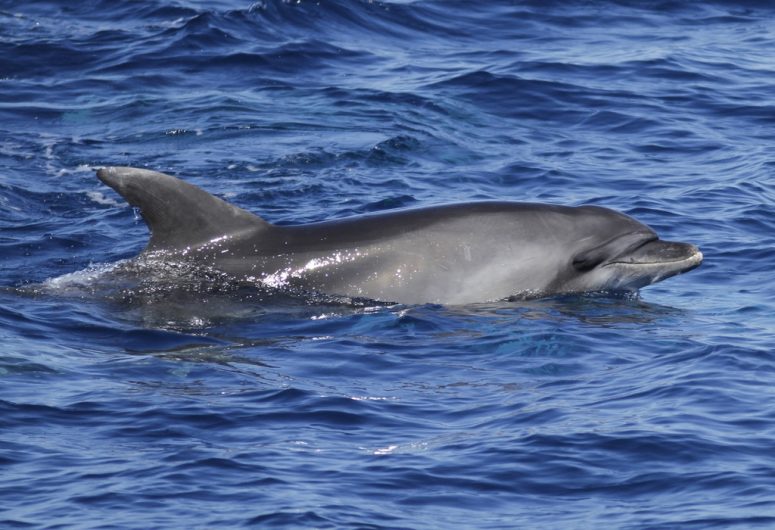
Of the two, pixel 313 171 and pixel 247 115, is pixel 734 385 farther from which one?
pixel 247 115

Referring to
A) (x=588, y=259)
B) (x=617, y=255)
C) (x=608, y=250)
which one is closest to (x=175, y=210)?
(x=588, y=259)

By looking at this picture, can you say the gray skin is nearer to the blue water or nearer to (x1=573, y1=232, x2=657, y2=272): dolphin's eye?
(x1=573, y1=232, x2=657, y2=272): dolphin's eye

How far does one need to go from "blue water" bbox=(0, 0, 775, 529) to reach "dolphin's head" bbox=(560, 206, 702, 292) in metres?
0.26

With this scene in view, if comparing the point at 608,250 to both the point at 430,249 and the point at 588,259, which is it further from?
the point at 430,249

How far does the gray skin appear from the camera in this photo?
14.9 meters

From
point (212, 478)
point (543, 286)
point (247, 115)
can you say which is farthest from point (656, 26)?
point (212, 478)

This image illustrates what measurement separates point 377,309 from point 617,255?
2652 millimetres

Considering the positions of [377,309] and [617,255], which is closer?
[377,309]

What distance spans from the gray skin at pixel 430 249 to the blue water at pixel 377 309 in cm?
30

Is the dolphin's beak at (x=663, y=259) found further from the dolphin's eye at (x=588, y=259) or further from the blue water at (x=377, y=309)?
the blue water at (x=377, y=309)

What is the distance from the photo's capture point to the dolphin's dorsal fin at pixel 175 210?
14227 mm

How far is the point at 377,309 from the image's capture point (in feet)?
48.7

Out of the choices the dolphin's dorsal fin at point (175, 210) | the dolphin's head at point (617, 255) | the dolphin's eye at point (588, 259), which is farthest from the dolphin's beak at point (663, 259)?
the dolphin's dorsal fin at point (175, 210)

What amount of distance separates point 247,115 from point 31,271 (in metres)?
8.03
